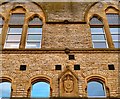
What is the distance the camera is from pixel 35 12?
47.4 ft

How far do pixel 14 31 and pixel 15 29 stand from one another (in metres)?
0.20

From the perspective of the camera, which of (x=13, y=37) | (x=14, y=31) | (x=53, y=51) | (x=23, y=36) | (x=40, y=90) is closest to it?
(x=40, y=90)

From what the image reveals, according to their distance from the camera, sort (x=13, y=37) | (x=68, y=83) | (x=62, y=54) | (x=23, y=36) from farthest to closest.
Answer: (x=13, y=37)
(x=23, y=36)
(x=62, y=54)
(x=68, y=83)

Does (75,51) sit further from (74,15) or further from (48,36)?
(74,15)

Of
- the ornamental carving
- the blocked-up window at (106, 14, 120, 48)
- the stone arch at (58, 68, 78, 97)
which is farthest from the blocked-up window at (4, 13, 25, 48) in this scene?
the blocked-up window at (106, 14, 120, 48)

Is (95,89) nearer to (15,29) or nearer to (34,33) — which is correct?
(34,33)

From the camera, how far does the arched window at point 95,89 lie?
10.2 meters

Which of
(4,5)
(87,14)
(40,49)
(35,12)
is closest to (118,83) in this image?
(40,49)

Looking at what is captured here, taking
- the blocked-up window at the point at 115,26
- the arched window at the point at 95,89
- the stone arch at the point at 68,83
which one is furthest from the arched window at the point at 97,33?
the stone arch at the point at 68,83

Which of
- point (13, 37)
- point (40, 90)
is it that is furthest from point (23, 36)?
point (40, 90)

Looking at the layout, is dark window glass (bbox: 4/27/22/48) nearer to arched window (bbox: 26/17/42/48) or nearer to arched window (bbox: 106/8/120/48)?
arched window (bbox: 26/17/42/48)

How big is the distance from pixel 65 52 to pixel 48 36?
1628 mm

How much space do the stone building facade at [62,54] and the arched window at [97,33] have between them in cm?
24

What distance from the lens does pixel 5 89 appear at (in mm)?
10453
